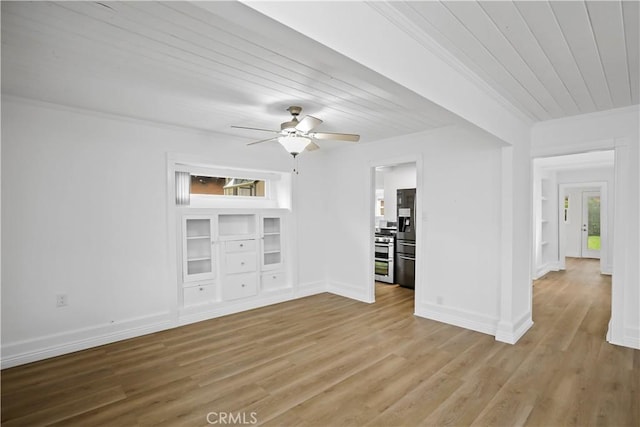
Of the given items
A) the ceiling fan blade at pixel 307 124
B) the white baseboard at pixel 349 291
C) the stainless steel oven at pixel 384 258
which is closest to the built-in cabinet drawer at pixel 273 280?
the white baseboard at pixel 349 291

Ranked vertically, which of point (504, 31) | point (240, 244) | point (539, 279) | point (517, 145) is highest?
point (504, 31)

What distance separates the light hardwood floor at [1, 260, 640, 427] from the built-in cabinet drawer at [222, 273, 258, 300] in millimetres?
459

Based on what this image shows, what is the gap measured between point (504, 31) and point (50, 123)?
4025mm

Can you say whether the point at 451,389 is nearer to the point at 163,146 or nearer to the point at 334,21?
the point at 334,21

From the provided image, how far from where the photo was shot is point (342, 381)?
2756 mm

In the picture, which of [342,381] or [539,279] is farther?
[539,279]

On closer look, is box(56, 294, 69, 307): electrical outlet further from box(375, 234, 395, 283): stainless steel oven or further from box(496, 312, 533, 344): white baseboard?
box(375, 234, 395, 283): stainless steel oven

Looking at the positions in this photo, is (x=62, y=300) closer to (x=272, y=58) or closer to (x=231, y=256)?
(x=231, y=256)

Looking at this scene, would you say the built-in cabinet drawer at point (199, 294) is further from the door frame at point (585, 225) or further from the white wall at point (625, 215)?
the door frame at point (585, 225)

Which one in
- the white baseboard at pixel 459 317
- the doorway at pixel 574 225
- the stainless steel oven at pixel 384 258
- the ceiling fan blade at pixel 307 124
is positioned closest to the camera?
the ceiling fan blade at pixel 307 124

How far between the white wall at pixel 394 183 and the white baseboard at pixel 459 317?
9.22ft

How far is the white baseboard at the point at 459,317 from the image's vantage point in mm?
3828

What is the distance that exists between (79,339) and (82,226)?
118cm

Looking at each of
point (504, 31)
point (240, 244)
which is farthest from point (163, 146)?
point (504, 31)
